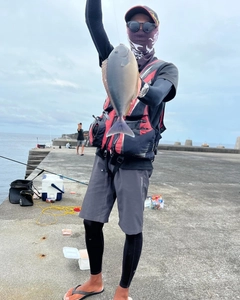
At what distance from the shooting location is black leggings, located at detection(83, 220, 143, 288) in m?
2.21

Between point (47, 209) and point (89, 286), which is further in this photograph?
point (47, 209)

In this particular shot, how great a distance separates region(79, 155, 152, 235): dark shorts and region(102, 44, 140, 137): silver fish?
65 cm

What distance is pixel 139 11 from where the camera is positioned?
2.14 m

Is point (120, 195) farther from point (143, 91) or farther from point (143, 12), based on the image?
point (143, 12)

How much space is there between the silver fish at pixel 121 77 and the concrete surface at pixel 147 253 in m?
1.71

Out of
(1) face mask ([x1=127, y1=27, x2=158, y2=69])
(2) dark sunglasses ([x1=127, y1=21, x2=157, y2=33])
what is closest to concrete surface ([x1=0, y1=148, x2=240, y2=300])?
(1) face mask ([x1=127, y1=27, x2=158, y2=69])

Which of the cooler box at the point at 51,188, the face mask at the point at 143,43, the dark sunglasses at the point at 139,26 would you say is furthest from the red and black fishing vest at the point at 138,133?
the cooler box at the point at 51,188

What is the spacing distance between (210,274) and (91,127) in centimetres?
192

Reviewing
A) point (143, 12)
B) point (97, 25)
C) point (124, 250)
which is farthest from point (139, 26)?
point (124, 250)

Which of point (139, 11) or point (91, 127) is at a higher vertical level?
point (139, 11)

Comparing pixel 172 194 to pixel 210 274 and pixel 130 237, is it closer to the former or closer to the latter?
pixel 210 274

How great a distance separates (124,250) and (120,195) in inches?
17.4

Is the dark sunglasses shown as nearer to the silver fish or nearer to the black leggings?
the silver fish

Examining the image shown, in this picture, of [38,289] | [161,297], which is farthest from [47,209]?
[161,297]
